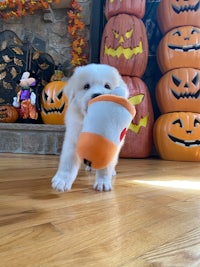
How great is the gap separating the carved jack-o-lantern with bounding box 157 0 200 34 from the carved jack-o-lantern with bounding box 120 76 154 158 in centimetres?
66

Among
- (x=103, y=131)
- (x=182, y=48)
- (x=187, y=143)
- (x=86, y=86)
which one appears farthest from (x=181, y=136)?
(x=103, y=131)

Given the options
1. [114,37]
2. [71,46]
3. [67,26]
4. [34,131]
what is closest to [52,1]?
[67,26]

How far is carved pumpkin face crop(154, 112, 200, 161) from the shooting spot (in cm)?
229

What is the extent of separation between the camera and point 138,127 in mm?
2379

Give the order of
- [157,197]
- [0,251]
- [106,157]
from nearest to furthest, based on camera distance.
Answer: [0,251]
[106,157]
[157,197]

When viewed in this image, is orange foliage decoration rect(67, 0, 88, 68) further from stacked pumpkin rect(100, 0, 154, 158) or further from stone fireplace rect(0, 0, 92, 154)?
stacked pumpkin rect(100, 0, 154, 158)

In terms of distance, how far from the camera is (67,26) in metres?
3.00

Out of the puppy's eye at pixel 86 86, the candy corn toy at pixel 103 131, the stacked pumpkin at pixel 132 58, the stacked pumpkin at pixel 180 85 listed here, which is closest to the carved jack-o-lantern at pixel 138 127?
the stacked pumpkin at pixel 132 58

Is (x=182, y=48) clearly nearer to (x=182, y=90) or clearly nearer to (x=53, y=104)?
(x=182, y=90)

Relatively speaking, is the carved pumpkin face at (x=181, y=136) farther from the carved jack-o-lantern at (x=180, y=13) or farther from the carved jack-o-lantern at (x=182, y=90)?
the carved jack-o-lantern at (x=180, y=13)

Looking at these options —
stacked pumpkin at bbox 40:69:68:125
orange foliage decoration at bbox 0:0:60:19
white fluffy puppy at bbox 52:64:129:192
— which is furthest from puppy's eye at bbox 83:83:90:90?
orange foliage decoration at bbox 0:0:60:19

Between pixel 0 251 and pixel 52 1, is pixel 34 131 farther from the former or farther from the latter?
pixel 0 251

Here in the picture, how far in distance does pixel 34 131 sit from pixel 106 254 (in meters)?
2.12

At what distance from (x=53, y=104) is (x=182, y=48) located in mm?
1290
